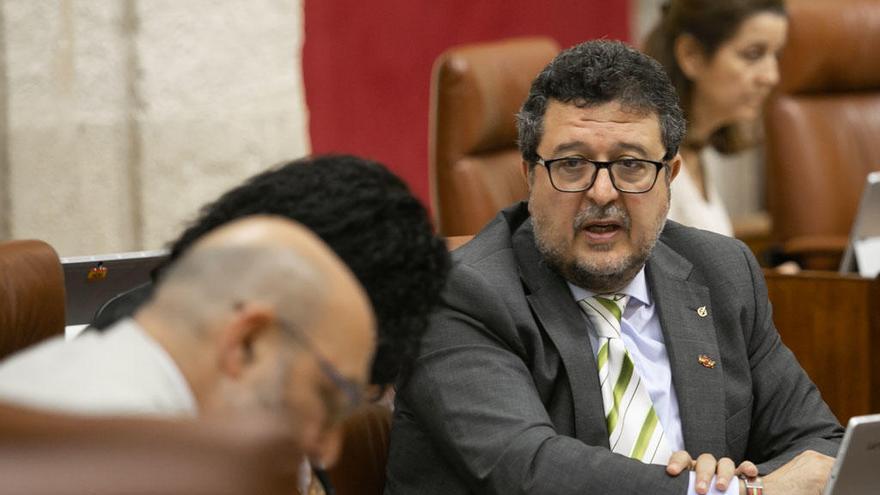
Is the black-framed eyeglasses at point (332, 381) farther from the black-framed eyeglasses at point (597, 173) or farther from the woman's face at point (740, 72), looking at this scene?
the woman's face at point (740, 72)

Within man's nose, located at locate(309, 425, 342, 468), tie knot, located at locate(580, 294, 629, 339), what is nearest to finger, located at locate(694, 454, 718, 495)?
tie knot, located at locate(580, 294, 629, 339)

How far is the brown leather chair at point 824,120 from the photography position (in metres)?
4.55

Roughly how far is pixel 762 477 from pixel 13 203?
7.02 feet

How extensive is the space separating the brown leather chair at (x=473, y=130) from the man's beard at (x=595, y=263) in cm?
139

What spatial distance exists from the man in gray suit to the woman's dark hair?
1.64 meters

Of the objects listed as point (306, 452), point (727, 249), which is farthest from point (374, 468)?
point (306, 452)

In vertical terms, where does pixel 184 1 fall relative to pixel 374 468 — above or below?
above

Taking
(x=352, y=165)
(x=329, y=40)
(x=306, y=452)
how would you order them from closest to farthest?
(x=306, y=452) < (x=352, y=165) < (x=329, y=40)

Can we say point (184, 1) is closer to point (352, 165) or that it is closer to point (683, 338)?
point (683, 338)

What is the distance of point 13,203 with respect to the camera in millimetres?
3398

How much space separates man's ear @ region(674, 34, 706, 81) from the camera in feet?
12.7

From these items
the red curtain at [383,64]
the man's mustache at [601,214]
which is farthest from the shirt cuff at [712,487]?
the red curtain at [383,64]

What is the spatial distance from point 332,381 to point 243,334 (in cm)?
6

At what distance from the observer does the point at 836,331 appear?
3.41 metres
